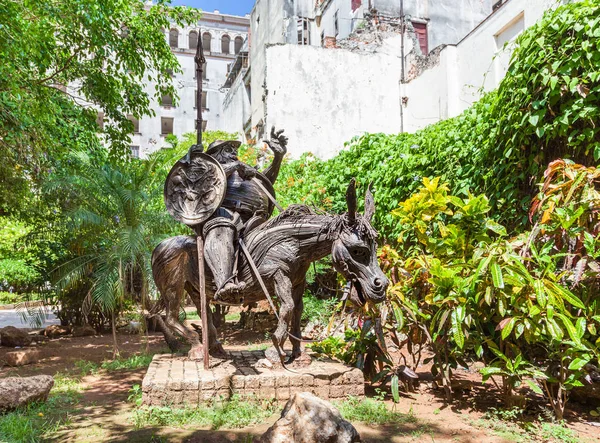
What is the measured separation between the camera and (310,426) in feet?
10.6

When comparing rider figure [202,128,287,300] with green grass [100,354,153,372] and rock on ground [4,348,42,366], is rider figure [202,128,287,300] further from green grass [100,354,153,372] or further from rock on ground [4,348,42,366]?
rock on ground [4,348,42,366]

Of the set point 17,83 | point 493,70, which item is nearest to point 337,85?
point 493,70

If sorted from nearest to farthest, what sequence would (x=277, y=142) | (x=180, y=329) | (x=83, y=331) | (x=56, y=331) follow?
(x=277, y=142)
(x=180, y=329)
(x=83, y=331)
(x=56, y=331)

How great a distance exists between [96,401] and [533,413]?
13.8 ft

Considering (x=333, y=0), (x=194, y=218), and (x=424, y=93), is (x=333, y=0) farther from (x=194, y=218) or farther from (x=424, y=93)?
(x=194, y=218)

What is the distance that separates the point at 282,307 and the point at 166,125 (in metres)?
37.1

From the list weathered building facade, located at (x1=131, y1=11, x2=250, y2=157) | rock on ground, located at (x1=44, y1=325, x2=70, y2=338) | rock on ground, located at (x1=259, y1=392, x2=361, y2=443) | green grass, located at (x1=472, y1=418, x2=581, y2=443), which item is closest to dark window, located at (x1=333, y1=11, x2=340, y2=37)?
rock on ground, located at (x1=44, y1=325, x2=70, y2=338)

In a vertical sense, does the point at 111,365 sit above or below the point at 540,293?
below

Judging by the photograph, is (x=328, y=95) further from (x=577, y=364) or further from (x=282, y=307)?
(x=577, y=364)

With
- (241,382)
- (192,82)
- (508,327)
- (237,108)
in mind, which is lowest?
(241,382)

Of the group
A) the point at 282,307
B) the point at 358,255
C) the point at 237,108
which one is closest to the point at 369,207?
the point at 358,255

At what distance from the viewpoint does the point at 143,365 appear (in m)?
7.31

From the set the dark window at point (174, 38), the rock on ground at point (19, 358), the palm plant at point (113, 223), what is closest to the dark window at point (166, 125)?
the dark window at point (174, 38)

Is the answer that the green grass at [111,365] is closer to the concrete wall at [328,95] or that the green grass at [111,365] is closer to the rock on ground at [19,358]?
the rock on ground at [19,358]
